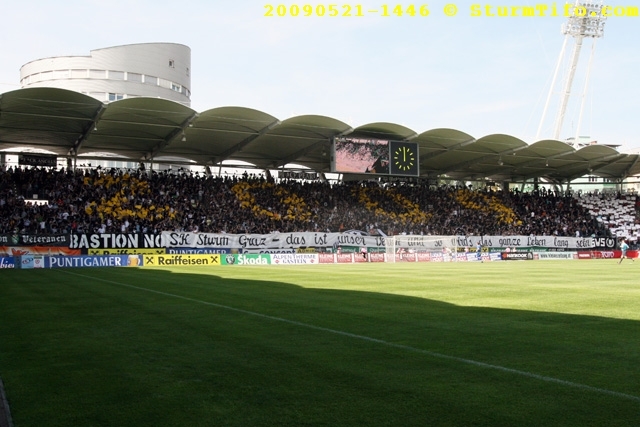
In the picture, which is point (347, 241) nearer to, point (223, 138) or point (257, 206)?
point (257, 206)

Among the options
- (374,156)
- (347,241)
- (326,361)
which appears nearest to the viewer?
(326,361)

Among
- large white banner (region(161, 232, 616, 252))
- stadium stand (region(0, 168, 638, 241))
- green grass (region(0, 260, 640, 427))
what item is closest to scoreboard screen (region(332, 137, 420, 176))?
Result: large white banner (region(161, 232, 616, 252))

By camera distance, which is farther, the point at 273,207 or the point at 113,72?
the point at 113,72

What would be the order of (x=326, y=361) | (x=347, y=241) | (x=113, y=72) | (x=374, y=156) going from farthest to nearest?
(x=113, y=72)
(x=347, y=241)
(x=374, y=156)
(x=326, y=361)

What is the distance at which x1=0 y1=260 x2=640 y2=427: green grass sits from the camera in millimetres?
5598

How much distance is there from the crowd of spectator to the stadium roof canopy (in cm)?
235

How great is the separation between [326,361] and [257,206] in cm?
4442

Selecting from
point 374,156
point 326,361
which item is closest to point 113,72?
point 374,156

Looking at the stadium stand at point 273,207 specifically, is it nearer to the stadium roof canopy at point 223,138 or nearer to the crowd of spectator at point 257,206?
the crowd of spectator at point 257,206

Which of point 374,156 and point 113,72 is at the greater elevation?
point 113,72

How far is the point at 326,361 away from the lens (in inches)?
307

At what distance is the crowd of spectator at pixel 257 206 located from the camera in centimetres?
4275

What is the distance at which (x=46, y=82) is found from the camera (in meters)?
78.0

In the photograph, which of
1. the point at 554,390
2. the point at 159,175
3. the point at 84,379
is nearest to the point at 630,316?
the point at 554,390
